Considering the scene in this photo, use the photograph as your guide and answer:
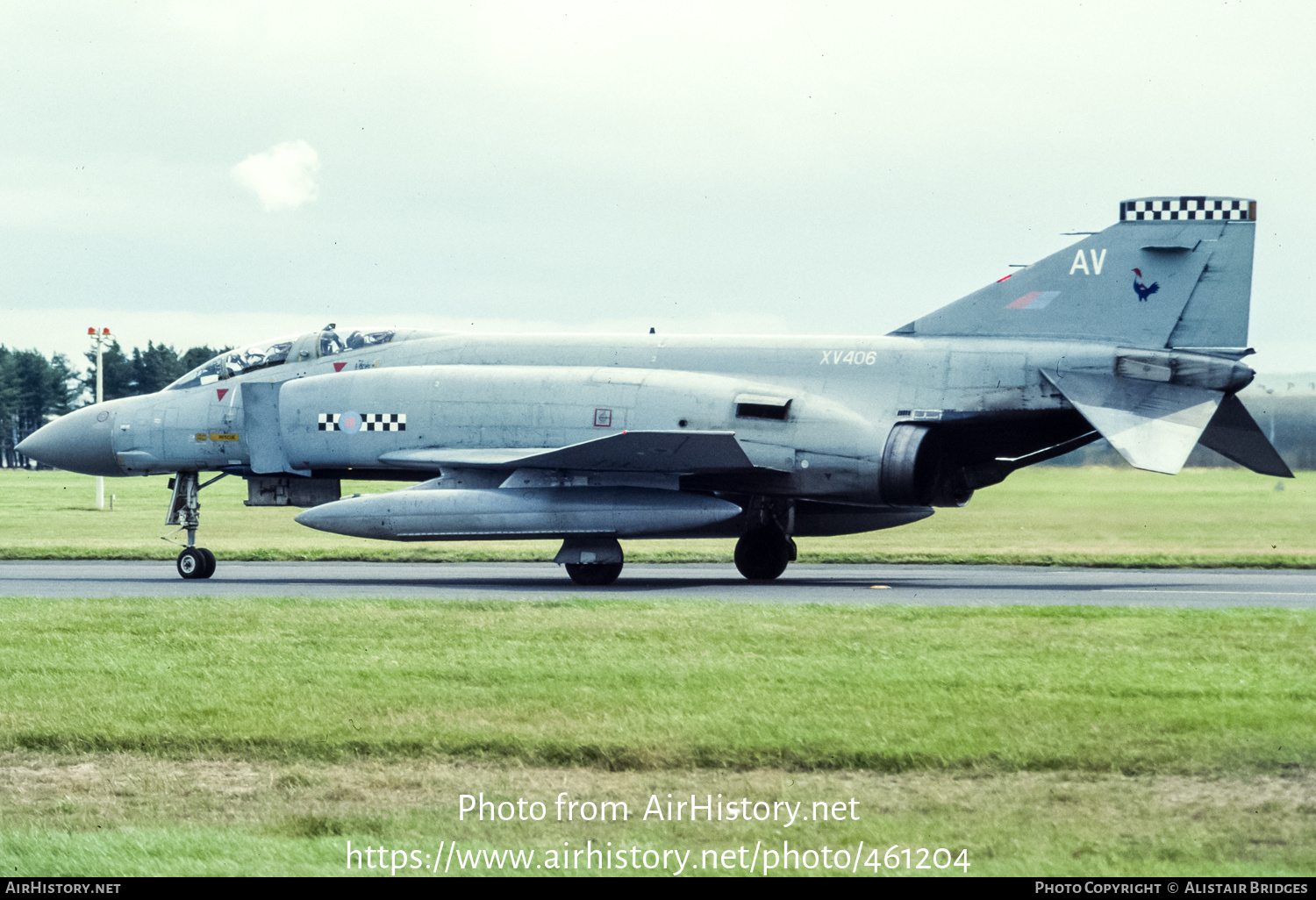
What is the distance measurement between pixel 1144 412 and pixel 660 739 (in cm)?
1173

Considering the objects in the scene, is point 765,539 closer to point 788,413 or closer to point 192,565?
point 788,413

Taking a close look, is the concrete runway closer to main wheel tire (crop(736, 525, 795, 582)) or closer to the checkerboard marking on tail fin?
main wheel tire (crop(736, 525, 795, 582))

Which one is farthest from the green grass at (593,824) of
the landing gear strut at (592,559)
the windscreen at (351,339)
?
the windscreen at (351,339)

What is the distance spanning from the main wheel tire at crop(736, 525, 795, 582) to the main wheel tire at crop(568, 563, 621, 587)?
1985mm

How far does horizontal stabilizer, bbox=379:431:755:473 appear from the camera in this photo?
17.8m

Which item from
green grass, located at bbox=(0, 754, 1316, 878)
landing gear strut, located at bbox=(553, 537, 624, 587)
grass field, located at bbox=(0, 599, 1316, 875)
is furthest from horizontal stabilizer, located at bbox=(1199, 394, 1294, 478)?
green grass, located at bbox=(0, 754, 1316, 878)

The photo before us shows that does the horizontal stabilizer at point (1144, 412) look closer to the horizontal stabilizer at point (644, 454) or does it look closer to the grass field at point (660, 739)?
the horizontal stabilizer at point (644, 454)

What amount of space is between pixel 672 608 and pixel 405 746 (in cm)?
661

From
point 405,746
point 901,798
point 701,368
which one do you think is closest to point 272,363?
point 701,368

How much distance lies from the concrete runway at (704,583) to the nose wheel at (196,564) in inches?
11.2

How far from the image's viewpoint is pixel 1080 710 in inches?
317

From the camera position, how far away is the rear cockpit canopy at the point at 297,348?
20.9m

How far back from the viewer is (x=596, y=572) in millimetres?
18562
